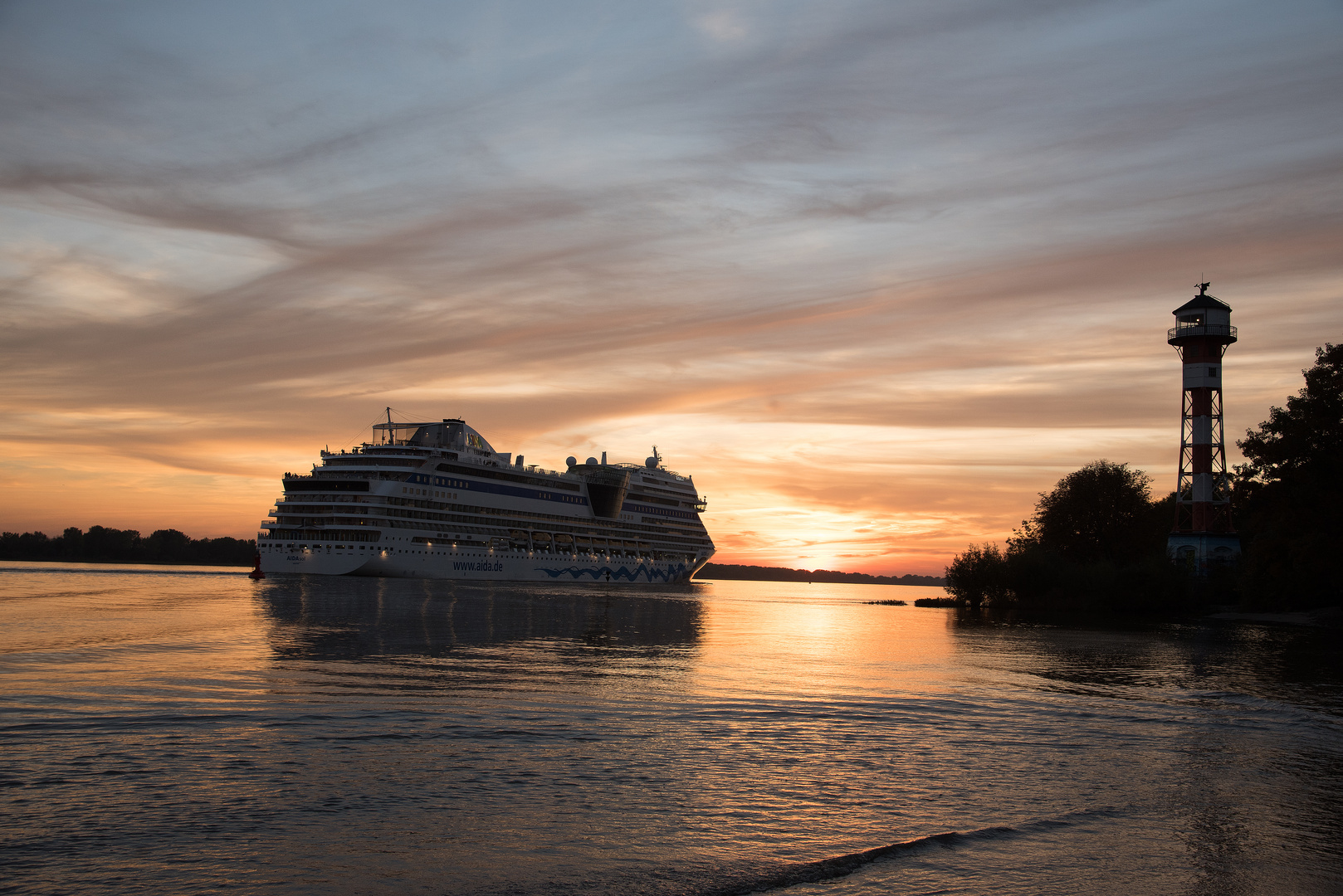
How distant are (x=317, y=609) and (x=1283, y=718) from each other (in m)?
39.6

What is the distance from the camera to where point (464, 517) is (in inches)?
4094

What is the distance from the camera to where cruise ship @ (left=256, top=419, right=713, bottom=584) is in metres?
93.5

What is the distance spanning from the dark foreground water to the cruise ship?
66.6 metres

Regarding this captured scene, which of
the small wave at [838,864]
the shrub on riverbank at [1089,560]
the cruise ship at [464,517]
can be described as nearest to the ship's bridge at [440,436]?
the cruise ship at [464,517]

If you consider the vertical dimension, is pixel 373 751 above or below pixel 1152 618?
above

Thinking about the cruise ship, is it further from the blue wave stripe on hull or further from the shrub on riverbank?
A: the shrub on riverbank

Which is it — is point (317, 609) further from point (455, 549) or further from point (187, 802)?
point (455, 549)

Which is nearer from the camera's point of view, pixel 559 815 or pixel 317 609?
pixel 559 815

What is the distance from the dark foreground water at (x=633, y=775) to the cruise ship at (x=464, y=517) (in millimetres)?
66638

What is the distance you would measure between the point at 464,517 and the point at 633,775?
310 ft

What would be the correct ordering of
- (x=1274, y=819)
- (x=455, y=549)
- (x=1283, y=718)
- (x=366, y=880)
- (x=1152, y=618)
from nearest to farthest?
(x=366, y=880)
(x=1274, y=819)
(x=1283, y=718)
(x=1152, y=618)
(x=455, y=549)

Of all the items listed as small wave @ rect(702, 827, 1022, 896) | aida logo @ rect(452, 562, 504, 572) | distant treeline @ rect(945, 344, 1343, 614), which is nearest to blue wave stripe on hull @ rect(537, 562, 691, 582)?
aida logo @ rect(452, 562, 504, 572)

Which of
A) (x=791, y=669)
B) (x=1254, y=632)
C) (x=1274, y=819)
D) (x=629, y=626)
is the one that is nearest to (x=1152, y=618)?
(x=1254, y=632)

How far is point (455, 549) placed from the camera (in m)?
102
